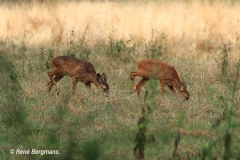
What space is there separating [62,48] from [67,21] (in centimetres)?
341

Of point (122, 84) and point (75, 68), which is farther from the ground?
point (75, 68)

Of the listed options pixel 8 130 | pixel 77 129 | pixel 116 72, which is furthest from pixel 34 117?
pixel 116 72

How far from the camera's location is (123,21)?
57.0 feet

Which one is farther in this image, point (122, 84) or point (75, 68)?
point (122, 84)

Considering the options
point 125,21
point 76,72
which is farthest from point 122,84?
point 125,21

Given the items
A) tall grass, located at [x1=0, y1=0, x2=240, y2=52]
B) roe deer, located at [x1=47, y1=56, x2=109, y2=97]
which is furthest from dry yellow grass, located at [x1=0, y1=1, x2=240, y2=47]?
roe deer, located at [x1=47, y1=56, x2=109, y2=97]

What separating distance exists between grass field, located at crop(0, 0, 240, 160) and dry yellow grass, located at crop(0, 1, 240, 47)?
3cm

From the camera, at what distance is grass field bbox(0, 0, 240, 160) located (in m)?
6.48

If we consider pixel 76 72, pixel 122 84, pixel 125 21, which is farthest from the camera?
pixel 125 21

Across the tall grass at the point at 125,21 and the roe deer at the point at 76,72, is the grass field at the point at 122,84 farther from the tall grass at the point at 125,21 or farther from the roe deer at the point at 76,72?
the roe deer at the point at 76,72

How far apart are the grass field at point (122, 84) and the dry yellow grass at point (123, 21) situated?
32 millimetres

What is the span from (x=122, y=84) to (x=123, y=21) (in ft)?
20.7

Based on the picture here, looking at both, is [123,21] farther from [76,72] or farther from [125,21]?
[76,72]

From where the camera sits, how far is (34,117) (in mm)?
8414
